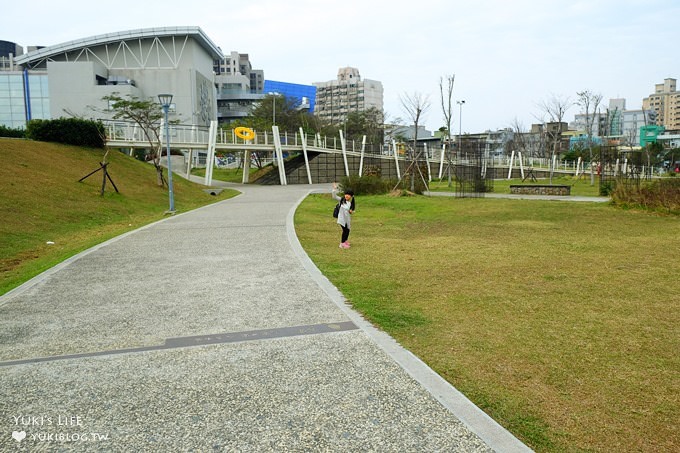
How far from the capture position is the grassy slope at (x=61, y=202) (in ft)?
36.2

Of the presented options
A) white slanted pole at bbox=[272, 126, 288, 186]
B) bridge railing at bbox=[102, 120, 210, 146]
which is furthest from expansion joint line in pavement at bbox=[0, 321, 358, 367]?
white slanted pole at bbox=[272, 126, 288, 186]

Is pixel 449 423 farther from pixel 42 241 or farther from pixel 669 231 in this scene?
pixel 42 241

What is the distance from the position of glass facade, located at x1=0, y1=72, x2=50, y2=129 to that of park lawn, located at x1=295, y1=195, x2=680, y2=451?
5449cm

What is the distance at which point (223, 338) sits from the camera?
15.9 ft

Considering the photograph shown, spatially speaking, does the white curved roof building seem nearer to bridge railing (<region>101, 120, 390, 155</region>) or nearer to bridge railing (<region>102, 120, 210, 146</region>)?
bridge railing (<region>101, 120, 390, 155</region>)

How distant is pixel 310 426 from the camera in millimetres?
3195

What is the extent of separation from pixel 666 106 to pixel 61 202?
152 m

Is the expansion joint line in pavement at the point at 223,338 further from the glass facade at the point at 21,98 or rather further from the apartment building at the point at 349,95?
the apartment building at the point at 349,95

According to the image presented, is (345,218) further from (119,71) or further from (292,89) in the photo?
(292,89)

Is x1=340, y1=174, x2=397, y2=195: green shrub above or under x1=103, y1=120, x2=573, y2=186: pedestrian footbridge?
under

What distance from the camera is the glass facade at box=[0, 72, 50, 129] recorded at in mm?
54719

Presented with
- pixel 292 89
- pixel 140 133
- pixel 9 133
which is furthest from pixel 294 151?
pixel 292 89

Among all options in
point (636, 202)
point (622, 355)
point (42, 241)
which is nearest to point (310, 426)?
point (622, 355)

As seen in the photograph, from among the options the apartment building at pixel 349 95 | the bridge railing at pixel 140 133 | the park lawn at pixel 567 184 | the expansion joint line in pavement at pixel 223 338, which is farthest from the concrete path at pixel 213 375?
the apartment building at pixel 349 95
